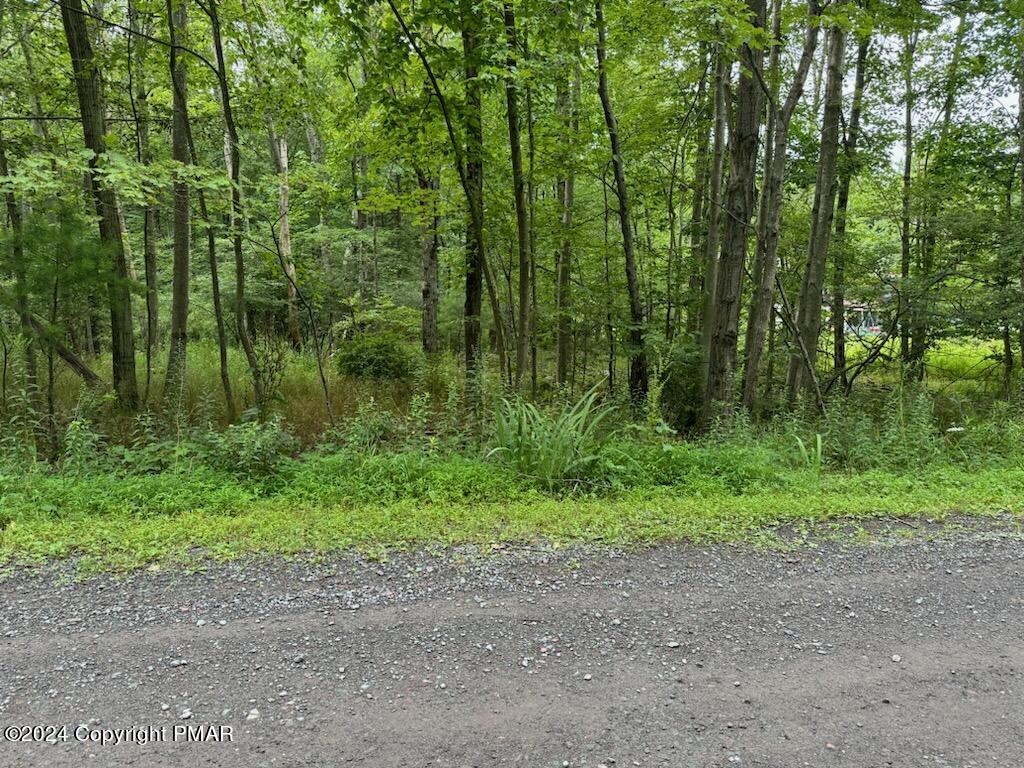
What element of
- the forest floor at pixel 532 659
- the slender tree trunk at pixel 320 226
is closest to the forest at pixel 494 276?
the forest floor at pixel 532 659

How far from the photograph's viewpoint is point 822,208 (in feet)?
29.1

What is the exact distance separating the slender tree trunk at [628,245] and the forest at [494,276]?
0.09 m

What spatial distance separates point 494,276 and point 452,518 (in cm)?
540

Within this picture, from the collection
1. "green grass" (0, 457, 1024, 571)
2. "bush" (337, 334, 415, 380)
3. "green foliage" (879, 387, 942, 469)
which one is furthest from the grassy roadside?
"bush" (337, 334, 415, 380)

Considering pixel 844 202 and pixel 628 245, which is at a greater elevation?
pixel 844 202

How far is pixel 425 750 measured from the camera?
1.87m

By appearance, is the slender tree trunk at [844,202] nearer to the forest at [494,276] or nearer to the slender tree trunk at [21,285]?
the forest at [494,276]

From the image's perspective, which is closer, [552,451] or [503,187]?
[552,451]

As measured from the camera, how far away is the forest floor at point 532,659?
190cm

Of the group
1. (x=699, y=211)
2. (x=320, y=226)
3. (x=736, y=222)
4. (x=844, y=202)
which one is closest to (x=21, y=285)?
(x=736, y=222)

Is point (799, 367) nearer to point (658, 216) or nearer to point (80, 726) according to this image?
point (658, 216)

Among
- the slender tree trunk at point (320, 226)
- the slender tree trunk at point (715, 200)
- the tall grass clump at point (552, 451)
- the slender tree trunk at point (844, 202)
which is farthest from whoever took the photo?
the slender tree trunk at point (320, 226)

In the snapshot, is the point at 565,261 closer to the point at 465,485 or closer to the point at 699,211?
the point at 699,211

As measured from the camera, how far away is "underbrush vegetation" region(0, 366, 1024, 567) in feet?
11.8
